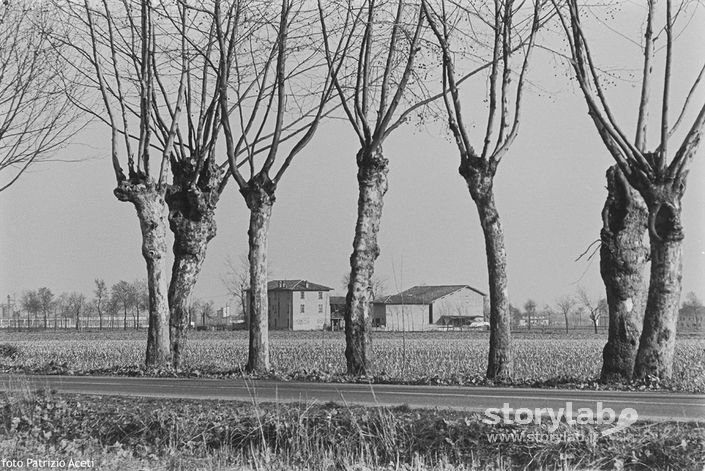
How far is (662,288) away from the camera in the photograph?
16.0 m

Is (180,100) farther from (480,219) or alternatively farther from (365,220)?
(480,219)

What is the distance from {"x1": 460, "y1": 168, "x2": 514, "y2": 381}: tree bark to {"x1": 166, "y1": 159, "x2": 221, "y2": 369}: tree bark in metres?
8.23

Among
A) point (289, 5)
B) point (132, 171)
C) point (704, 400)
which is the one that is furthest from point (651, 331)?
point (132, 171)

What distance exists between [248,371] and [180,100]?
25.0 ft

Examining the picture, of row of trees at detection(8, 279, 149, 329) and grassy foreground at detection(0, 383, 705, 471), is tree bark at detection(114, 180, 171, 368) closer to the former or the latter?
grassy foreground at detection(0, 383, 705, 471)

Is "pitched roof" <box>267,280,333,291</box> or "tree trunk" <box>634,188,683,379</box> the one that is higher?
"pitched roof" <box>267,280,333,291</box>

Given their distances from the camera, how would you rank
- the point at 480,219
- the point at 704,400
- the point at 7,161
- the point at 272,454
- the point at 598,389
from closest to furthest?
the point at 272,454 → the point at 704,400 → the point at 598,389 → the point at 480,219 → the point at 7,161

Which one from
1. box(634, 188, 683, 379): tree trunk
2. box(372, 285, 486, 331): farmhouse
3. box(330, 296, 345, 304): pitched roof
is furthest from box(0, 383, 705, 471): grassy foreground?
box(330, 296, 345, 304): pitched roof

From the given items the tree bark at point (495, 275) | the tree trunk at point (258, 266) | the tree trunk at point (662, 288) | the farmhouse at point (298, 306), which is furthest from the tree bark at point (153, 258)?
the farmhouse at point (298, 306)

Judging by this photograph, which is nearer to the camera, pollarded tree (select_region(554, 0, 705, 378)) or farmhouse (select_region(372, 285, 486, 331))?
pollarded tree (select_region(554, 0, 705, 378))

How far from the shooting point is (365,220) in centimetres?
2009

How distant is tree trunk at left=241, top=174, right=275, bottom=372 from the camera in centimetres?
2081

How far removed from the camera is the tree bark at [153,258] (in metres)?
23.0

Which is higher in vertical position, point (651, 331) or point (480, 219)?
point (480, 219)
